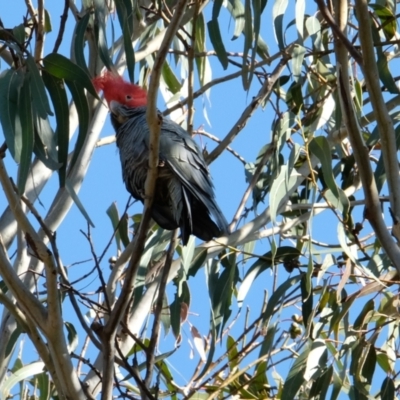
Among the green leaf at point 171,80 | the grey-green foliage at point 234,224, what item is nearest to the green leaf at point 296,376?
the grey-green foliage at point 234,224

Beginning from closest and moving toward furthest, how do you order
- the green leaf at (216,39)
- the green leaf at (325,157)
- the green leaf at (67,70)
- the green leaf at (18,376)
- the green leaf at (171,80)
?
the green leaf at (67,70), the green leaf at (325,157), the green leaf at (18,376), the green leaf at (216,39), the green leaf at (171,80)

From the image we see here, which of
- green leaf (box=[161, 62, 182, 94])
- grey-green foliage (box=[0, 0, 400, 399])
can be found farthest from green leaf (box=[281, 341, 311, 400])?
green leaf (box=[161, 62, 182, 94])

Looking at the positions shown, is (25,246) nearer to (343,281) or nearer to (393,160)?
(343,281)

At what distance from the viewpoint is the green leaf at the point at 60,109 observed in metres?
2.07

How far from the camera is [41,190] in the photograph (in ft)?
8.93

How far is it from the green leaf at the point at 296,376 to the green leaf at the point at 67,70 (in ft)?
2.91

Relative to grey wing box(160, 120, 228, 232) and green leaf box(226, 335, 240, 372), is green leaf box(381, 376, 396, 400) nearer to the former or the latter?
green leaf box(226, 335, 240, 372)

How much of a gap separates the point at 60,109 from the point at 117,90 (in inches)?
42.9

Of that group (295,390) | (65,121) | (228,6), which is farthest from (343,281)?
(228,6)

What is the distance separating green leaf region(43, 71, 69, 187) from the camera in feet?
6.79

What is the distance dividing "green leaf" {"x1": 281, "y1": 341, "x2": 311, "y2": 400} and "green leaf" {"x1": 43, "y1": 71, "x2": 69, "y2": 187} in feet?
2.69

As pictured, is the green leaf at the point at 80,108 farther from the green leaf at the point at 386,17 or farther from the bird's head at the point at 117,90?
the bird's head at the point at 117,90

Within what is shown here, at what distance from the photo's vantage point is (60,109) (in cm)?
211

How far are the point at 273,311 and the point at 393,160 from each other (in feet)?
2.69
